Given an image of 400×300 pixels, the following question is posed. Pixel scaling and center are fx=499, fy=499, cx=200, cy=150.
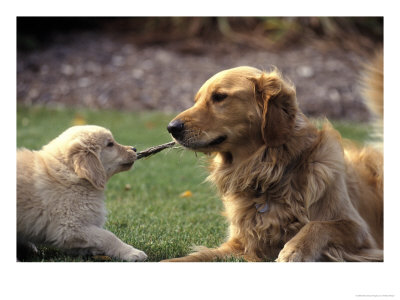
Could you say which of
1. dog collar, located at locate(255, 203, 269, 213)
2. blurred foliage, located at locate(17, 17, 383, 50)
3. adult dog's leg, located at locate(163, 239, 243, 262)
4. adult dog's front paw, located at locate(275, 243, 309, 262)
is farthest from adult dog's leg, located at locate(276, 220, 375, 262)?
blurred foliage, located at locate(17, 17, 383, 50)

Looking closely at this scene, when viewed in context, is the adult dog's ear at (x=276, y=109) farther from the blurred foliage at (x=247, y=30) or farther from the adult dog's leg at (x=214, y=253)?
the blurred foliage at (x=247, y=30)

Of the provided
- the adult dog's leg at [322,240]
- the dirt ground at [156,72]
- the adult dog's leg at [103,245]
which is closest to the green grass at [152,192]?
the adult dog's leg at [103,245]

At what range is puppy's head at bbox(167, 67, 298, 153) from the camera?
299 cm

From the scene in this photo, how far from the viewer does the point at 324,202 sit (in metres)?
3.02

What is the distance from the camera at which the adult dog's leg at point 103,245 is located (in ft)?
9.50

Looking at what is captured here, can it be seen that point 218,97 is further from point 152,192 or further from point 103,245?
point 152,192

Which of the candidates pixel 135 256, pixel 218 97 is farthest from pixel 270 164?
pixel 135 256

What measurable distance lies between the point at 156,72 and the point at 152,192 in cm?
412

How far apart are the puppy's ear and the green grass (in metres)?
0.46

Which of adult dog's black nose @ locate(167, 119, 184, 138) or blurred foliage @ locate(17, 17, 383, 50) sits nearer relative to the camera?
adult dog's black nose @ locate(167, 119, 184, 138)

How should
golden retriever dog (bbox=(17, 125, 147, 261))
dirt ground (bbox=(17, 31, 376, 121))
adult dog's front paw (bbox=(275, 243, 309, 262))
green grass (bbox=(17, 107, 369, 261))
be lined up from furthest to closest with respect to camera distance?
dirt ground (bbox=(17, 31, 376, 121)) < green grass (bbox=(17, 107, 369, 261)) < golden retriever dog (bbox=(17, 125, 147, 261)) < adult dog's front paw (bbox=(275, 243, 309, 262))

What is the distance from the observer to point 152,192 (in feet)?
16.3

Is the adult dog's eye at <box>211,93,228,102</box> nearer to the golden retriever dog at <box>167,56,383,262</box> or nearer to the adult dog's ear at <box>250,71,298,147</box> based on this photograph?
the golden retriever dog at <box>167,56,383,262</box>
